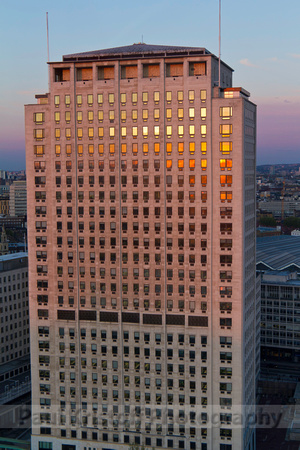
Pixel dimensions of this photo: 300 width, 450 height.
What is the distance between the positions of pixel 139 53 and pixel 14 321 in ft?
303

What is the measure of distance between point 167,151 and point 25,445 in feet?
213

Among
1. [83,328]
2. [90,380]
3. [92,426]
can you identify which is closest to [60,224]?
[83,328]

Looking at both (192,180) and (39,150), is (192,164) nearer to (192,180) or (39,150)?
(192,180)

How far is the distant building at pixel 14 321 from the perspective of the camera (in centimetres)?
16625

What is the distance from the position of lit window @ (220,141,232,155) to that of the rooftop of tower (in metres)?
17.3

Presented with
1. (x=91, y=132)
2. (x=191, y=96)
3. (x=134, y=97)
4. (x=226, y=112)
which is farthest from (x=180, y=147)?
(x=91, y=132)

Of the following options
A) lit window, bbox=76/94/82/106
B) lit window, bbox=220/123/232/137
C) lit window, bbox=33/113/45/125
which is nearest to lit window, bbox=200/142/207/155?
lit window, bbox=220/123/232/137

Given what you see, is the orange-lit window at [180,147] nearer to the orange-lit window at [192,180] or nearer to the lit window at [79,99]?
the orange-lit window at [192,180]

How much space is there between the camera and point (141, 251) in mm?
111938

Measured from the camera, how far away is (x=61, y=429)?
11669 cm

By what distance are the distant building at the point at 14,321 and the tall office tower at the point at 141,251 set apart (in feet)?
165

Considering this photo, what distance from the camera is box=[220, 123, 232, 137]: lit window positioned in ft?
351

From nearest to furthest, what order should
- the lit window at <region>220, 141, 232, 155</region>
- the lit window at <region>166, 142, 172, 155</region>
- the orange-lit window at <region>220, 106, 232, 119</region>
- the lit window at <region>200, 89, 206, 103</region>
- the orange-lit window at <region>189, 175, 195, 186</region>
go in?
the orange-lit window at <region>220, 106, 232, 119</region> → the lit window at <region>220, 141, 232, 155</region> → the lit window at <region>200, 89, 206, 103</region> → the orange-lit window at <region>189, 175, 195, 186</region> → the lit window at <region>166, 142, 172, 155</region>

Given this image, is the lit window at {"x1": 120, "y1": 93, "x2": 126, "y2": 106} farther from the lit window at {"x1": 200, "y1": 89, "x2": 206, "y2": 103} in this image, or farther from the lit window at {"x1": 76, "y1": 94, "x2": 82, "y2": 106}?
the lit window at {"x1": 200, "y1": 89, "x2": 206, "y2": 103}
